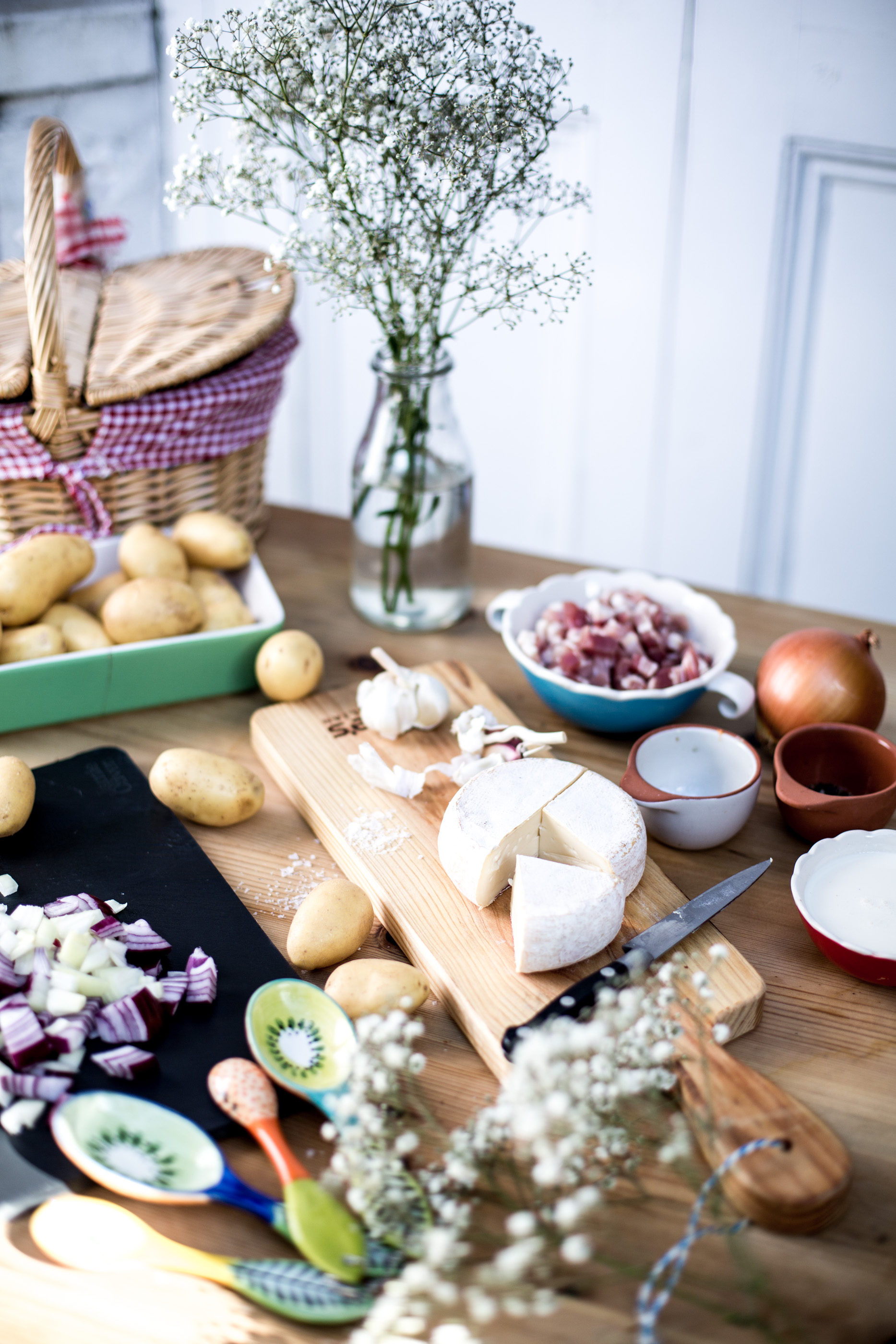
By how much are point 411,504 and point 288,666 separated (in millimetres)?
311

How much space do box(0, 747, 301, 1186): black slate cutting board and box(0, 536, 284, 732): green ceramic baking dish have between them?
116mm

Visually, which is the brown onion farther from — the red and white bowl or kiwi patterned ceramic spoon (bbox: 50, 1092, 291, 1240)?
kiwi patterned ceramic spoon (bbox: 50, 1092, 291, 1240)

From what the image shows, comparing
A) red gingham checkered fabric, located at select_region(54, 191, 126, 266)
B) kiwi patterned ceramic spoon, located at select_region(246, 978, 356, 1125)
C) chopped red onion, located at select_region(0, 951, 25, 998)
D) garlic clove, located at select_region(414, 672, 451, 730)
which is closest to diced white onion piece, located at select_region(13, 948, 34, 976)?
chopped red onion, located at select_region(0, 951, 25, 998)

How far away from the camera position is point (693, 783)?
135cm

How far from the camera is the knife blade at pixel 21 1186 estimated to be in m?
0.86

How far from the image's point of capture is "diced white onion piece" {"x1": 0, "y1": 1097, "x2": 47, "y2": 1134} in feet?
2.97

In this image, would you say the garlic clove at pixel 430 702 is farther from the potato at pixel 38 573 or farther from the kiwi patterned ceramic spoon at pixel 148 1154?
→ the kiwi patterned ceramic spoon at pixel 148 1154

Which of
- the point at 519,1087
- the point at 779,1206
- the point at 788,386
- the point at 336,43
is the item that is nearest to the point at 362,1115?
the point at 519,1087

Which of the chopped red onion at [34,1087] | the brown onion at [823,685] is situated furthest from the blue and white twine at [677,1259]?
the brown onion at [823,685]

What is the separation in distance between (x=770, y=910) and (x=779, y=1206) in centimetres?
41

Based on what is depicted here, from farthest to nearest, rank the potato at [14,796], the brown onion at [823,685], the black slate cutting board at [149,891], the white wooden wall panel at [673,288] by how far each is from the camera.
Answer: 1. the white wooden wall panel at [673,288]
2. the brown onion at [823,685]
3. the potato at [14,796]
4. the black slate cutting board at [149,891]

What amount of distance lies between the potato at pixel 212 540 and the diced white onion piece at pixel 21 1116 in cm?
89

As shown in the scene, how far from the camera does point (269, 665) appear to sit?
149 centimetres

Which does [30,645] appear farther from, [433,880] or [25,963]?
[433,880]
